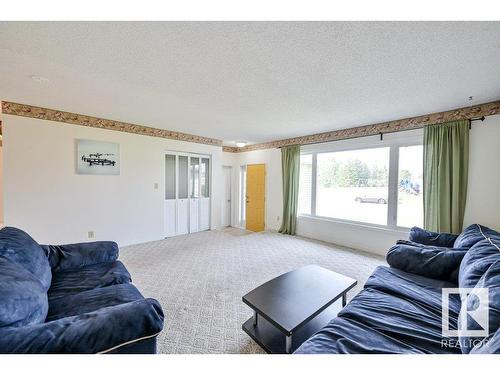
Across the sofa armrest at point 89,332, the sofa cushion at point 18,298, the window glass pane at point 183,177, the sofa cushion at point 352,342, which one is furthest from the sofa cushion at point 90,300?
the window glass pane at point 183,177

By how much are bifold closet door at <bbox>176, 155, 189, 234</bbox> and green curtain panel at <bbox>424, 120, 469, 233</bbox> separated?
4.67 meters

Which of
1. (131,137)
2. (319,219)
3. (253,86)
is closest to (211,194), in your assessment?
(131,137)

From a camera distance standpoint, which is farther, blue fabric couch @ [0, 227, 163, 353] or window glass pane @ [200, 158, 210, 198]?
window glass pane @ [200, 158, 210, 198]

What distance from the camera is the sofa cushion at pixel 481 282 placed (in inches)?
40.5

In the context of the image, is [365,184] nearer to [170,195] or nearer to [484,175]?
[484,175]

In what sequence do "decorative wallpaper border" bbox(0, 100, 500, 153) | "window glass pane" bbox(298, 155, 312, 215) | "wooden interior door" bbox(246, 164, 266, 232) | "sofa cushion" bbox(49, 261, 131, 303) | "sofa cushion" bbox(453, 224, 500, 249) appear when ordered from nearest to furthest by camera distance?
"sofa cushion" bbox(49, 261, 131, 303) < "sofa cushion" bbox(453, 224, 500, 249) < "decorative wallpaper border" bbox(0, 100, 500, 153) < "window glass pane" bbox(298, 155, 312, 215) < "wooden interior door" bbox(246, 164, 266, 232)

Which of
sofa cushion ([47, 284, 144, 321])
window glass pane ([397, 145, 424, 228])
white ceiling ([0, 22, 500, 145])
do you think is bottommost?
sofa cushion ([47, 284, 144, 321])

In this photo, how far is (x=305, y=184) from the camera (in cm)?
507

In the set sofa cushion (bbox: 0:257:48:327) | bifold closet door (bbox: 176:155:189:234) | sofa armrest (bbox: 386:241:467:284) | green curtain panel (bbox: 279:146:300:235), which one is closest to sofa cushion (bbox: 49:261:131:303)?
sofa cushion (bbox: 0:257:48:327)

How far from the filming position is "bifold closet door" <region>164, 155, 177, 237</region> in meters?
4.81

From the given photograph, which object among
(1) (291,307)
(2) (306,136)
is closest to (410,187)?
(2) (306,136)

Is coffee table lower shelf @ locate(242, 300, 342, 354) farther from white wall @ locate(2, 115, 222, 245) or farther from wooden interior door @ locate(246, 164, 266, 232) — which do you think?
wooden interior door @ locate(246, 164, 266, 232)
